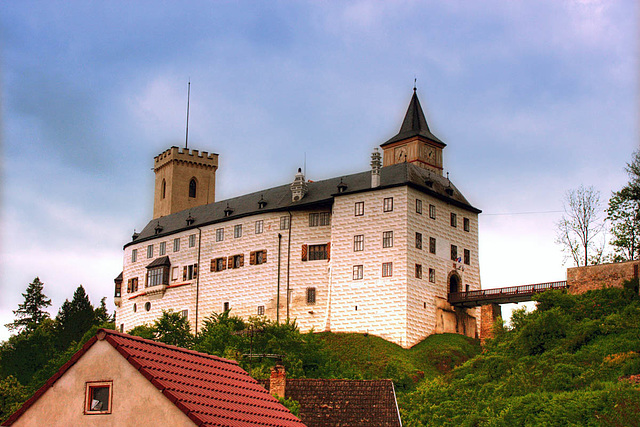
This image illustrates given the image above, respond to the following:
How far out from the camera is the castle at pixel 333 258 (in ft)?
204

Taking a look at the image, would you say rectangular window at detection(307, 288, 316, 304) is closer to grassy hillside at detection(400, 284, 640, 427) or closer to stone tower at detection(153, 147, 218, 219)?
grassy hillside at detection(400, 284, 640, 427)

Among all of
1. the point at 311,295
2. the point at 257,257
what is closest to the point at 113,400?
the point at 311,295

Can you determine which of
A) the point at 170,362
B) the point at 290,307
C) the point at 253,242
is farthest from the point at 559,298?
the point at 170,362

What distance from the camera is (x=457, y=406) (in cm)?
4253

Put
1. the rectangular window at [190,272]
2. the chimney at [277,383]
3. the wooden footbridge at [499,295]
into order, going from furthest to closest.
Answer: the rectangular window at [190,272] → the wooden footbridge at [499,295] → the chimney at [277,383]

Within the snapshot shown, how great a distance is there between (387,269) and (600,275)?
13981 millimetres

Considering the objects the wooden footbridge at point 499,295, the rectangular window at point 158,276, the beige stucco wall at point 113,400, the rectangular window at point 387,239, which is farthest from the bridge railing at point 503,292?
the beige stucco wall at point 113,400

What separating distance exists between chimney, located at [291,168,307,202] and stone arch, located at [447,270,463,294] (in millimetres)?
12685

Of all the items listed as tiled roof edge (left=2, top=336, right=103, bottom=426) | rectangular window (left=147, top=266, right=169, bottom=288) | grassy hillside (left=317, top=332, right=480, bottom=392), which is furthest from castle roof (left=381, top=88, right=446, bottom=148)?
tiled roof edge (left=2, top=336, right=103, bottom=426)

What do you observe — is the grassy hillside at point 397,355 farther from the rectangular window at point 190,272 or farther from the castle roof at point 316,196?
the rectangular window at point 190,272

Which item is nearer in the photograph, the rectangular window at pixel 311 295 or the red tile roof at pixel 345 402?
the red tile roof at pixel 345 402

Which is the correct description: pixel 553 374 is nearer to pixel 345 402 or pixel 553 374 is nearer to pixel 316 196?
pixel 345 402

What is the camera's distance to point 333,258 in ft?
211

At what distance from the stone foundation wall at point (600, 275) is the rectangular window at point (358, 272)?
1383 cm
